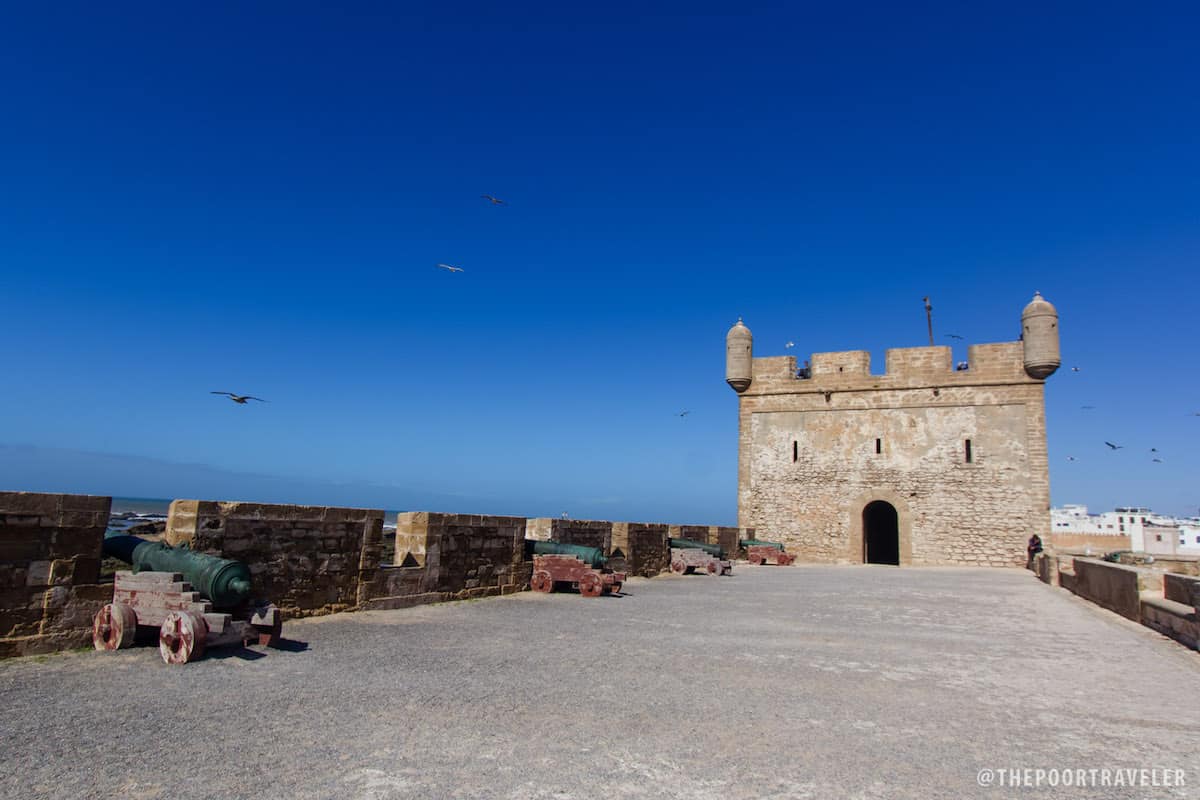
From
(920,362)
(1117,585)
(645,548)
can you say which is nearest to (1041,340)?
(920,362)

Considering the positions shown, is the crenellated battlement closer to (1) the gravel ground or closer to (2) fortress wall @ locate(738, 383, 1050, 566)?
(2) fortress wall @ locate(738, 383, 1050, 566)

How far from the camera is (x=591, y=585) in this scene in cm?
962

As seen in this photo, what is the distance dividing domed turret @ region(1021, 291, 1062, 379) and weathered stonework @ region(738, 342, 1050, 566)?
0.32 m

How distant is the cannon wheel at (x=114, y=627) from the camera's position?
16.2 feet

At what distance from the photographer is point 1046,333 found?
1836 cm

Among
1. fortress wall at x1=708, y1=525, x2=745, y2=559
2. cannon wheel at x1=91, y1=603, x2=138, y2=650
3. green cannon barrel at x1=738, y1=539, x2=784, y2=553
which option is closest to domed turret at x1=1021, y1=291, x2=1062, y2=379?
green cannon barrel at x1=738, y1=539, x2=784, y2=553

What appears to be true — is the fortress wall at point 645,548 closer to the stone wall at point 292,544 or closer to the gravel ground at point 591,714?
the gravel ground at point 591,714

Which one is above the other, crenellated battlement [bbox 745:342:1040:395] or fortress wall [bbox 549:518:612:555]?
crenellated battlement [bbox 745:342:1040:395]

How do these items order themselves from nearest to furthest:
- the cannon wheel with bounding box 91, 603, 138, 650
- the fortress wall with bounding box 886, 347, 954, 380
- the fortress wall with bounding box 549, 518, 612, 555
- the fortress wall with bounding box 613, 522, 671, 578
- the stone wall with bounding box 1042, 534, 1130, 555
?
the cannon wheel with bounding box 91, 603, 138, 650 < the fortress wall with bounding box 549, 518, 612, 555 < the fortress wall with bounding box 613, 522, 671, 578 < the fortress wall with bounding box 886, 347, 954, 380 < the stone wall with bounding box 1042, 534, 1130, 555

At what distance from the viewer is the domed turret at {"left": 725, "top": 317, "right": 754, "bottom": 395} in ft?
71.6

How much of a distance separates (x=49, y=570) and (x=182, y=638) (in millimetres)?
1188

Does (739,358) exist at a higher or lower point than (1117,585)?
higher

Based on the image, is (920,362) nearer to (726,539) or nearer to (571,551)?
(726,539)

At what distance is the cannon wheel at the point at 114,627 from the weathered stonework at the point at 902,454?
18.2m
